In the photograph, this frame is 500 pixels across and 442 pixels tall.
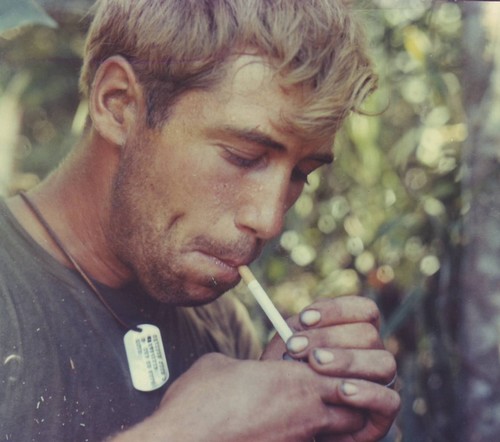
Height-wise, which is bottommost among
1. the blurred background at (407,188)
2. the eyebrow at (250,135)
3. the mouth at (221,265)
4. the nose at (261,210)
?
the blurred background at (407,188)

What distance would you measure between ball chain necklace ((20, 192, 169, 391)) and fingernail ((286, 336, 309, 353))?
18 cm

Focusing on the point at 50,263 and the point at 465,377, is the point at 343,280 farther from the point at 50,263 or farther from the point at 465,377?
the point at 50,263

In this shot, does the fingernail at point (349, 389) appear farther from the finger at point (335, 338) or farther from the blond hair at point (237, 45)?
the blond hair at point (237, 45)

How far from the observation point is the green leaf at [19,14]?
3.07 feet

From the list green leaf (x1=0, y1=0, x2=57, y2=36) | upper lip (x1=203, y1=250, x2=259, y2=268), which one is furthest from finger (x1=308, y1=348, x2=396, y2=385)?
green leaf (x1=0, y1=0, x2=57, y2=36)

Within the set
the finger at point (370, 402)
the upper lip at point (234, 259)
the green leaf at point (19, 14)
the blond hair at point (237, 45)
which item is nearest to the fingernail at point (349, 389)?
the finger at point (370, 402)

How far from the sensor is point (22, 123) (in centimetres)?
103

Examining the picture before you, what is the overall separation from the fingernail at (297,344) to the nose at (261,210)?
12 centimetres

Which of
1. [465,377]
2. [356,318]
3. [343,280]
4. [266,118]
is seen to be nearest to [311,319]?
[356,318]

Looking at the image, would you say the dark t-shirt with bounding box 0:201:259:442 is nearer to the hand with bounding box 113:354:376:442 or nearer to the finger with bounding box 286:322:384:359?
the hand with bounding box 113:354:376:442

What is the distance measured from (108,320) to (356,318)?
0.29m

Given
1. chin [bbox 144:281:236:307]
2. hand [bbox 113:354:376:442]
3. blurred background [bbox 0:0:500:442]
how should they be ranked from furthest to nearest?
1. blurred background [bbox 0:0:500:442]
2. chin [bbox 144:281:236:307]
3. hand [bbox 113:354:376:442]

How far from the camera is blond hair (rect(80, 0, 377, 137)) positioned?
0.90 metres

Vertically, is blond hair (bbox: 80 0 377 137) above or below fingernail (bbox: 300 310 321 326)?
above
